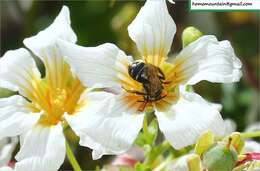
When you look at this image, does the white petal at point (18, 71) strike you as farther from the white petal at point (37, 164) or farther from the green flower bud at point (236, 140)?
the green flower bud at point (236, 140)

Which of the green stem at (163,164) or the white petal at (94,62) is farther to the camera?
the green stem at (163,164)

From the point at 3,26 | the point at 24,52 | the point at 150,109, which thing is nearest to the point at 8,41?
the point at 3,26

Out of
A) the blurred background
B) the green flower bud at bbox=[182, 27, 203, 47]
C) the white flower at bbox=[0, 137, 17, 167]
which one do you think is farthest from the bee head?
the blurred background

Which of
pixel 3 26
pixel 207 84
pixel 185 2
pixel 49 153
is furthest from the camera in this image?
pixel 3 26

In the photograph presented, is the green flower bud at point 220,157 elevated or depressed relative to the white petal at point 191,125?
depressed

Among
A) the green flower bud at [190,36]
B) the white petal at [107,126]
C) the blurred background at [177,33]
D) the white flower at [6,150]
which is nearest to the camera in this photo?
the white petal at [107,126]

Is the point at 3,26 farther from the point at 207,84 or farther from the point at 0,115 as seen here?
the point at 0,115

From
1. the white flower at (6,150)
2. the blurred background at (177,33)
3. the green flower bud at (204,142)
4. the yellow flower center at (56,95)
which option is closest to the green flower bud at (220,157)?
the green flower bud at (204,142)

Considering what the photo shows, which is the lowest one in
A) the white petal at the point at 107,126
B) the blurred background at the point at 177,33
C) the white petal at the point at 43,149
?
the blurred background at the point at 177,33

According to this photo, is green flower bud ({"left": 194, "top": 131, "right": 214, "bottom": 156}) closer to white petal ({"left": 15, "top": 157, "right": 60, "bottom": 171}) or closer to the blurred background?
white petal ({"left": 15, "top": 157, "right": 60, "bottom": 171})
